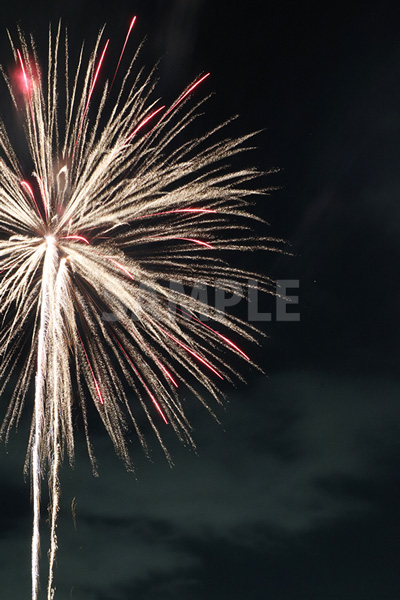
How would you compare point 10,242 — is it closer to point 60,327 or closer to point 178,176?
point 60,327

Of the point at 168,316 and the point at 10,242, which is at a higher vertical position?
the point at 10,242

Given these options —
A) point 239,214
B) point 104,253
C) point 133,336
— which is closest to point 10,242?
point 104,253

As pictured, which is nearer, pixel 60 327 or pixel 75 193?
pixel 75 193

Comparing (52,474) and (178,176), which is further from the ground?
(178,176)

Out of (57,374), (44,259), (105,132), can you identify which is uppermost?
(105,132)

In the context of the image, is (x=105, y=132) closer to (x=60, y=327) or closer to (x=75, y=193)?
(x=75, y=193)

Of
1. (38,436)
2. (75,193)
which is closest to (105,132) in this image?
(75,193)

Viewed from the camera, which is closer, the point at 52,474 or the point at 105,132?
the point at 105,132

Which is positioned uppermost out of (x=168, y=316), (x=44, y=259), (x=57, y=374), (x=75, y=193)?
(x=75, y=193)
